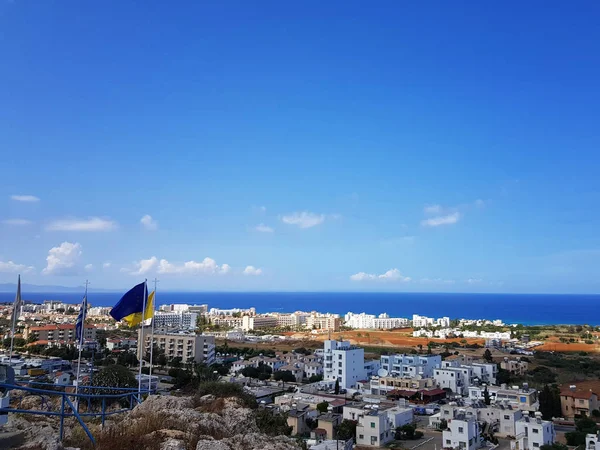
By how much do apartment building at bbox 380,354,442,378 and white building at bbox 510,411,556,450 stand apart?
13751 mm

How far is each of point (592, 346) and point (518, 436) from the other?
4278 centimetres

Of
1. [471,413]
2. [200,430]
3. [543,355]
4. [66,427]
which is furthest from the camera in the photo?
[543,355]

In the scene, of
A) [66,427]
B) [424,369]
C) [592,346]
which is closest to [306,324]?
[592,346]

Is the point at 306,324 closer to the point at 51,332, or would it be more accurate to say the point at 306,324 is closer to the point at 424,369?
the point at 51,332

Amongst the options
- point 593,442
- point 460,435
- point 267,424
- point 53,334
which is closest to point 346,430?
point 460,435

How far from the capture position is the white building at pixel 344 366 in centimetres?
3400

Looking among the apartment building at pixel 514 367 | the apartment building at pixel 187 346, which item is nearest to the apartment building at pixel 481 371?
the apartment building at pixel 514 367

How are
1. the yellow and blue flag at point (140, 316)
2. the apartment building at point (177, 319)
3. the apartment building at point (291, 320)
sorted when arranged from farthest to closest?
1. the apartment building at point (291, 320)
2. the apartment building at point (177, 319)
3. the yellow and blue flag at point (140, 316)

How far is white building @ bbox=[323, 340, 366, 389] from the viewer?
112 ft

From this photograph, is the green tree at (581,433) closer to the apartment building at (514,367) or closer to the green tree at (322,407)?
the green tree at (322,407)

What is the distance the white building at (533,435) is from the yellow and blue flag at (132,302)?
16.0 m

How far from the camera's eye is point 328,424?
2003cm

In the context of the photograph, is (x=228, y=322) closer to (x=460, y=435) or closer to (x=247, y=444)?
(x=460, y=435)

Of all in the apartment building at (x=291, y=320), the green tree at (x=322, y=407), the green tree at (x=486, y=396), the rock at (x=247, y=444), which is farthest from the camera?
the apartment building at (x=291, y=320)
